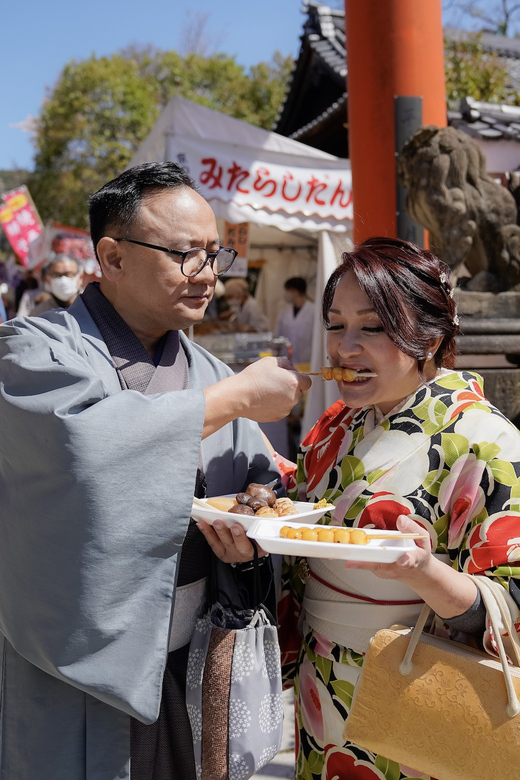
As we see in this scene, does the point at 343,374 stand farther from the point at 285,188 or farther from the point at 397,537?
the point at 285,188

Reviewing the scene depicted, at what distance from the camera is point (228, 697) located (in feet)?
5.61

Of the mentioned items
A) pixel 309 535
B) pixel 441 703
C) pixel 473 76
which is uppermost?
pixel 473 76

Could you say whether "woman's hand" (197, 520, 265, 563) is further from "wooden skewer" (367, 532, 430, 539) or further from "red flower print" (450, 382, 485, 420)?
"red flower print" (450, 382, 485, 420)

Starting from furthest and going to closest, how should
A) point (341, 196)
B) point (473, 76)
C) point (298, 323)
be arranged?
point (473, 76) → point (298, 323) → point (341, 196)

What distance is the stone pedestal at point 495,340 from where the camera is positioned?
4121 millimetres

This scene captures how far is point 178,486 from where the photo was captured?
1.59 meters

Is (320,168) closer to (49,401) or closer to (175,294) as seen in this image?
(175,294)

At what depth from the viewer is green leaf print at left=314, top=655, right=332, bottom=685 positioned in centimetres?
184

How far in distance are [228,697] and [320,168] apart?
617cm

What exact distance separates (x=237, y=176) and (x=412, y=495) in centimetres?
551

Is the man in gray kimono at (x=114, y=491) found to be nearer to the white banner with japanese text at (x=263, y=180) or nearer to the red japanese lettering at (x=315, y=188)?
the white banner with japanese text at (x=263, y=180)

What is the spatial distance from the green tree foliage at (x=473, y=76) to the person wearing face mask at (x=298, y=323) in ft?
13.5

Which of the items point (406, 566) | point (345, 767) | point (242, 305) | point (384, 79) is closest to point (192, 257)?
point (406, 566)

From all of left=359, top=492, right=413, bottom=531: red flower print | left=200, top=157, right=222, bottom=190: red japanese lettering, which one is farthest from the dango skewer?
left=200, top=157, right=222, bottom=190: red japanese lettering
